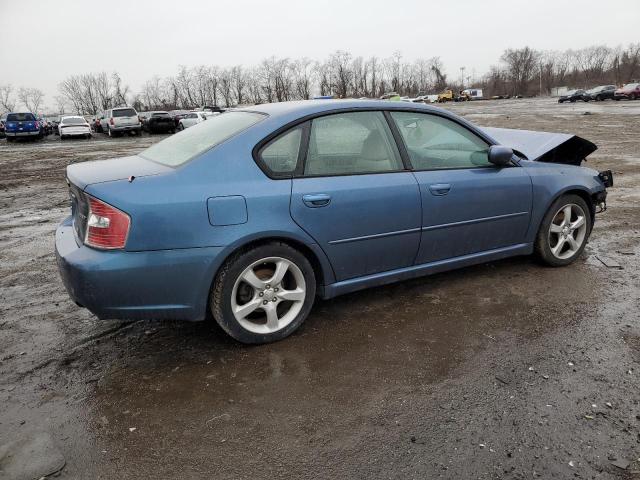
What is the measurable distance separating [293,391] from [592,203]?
11.4ft

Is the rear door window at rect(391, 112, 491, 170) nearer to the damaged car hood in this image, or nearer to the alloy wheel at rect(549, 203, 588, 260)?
the damaged car hood

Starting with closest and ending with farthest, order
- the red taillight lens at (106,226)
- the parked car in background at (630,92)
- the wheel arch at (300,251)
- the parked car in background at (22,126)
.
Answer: the red taillight lens at (106,226)
the wheel arch at (300,251)
the parked car in background at (22,126)
the parked car in background at (630,92)

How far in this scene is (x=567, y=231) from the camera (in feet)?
14.6

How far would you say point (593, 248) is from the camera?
16.5 ft

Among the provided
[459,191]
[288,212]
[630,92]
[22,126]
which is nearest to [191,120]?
[22,126]

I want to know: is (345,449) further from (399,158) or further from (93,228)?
(399,158)

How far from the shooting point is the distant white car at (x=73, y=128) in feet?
Result: 97.1

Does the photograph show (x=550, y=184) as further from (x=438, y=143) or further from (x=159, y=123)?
(x=159, y=123)

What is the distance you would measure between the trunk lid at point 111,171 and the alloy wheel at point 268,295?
0.84 metres

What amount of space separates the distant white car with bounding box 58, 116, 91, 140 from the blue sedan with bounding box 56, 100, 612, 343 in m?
29.8

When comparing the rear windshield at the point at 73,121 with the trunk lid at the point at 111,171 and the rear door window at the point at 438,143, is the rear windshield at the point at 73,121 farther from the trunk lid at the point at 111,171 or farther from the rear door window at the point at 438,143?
the rear door window at the point at 438,143

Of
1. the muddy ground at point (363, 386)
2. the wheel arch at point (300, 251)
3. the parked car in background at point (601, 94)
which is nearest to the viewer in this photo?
the muddy ground at point (363, 386)

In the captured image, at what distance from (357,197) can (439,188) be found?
709 mm

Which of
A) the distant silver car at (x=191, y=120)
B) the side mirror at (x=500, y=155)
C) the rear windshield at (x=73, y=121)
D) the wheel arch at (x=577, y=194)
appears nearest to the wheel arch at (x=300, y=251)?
the side mirror at (x=500, y=155)
